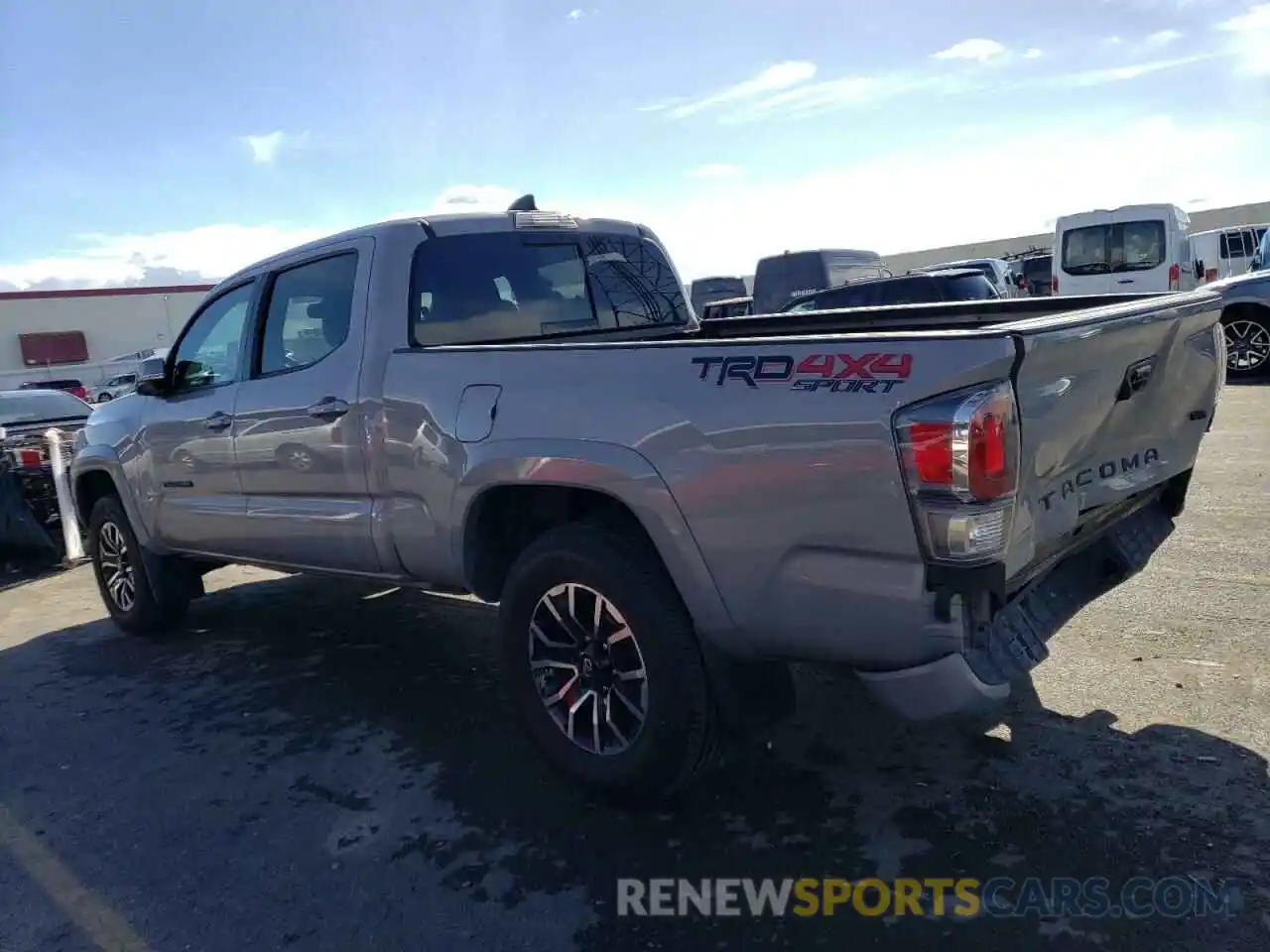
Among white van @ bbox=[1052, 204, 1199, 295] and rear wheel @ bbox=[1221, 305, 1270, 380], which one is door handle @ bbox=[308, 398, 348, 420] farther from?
white van @ bbox=[1052, 204, 1199, 295]

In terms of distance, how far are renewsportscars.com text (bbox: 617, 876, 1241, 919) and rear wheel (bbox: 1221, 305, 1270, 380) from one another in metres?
10.6

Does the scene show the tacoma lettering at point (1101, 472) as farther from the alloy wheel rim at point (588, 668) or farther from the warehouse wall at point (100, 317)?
the warehouse wall at point (100, 317)

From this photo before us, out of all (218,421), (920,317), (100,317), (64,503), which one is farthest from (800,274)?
(100,317)

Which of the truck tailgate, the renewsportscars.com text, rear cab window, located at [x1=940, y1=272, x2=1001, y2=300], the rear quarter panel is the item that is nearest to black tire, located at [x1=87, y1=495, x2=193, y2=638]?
the rear quarter panel

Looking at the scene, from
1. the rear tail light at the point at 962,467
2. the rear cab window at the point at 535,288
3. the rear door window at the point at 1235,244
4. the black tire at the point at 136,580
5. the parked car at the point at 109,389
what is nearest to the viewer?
the rear tail light at the point at 962,467

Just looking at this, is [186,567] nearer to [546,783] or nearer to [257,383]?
[257,383]

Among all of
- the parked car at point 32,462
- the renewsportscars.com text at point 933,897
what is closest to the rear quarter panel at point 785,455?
the renewsportscars.com text at point 933,897

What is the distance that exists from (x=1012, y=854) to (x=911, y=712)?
635 mm

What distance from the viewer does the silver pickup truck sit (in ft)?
8.45

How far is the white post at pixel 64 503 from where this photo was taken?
28.2ft

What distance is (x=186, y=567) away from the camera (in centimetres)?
593

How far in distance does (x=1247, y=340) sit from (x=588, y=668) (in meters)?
11.4

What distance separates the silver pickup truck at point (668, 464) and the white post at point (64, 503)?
4245 millimetres

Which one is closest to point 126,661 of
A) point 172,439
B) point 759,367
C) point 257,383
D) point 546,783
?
point 172,439
